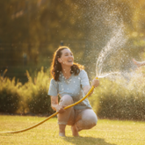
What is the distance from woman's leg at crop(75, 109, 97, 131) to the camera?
3500 mm

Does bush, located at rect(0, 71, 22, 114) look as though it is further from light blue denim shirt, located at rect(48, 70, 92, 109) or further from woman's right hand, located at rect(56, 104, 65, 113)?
woman's right hand, located at rect(56, 104, 65, 113)

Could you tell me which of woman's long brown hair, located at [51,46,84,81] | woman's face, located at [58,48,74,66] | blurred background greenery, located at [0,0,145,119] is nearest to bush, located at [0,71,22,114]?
woman's long brown hair, located at [51,46,84,81]

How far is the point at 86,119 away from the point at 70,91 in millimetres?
426

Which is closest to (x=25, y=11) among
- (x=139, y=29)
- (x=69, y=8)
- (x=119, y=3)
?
(x=69, y=8)

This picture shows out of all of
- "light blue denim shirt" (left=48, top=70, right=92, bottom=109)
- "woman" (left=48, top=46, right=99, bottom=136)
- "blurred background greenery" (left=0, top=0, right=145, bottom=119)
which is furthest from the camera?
"blurred background greenery" (left=0, top=0, right=145, bottom=119)

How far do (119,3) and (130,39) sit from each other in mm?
2354

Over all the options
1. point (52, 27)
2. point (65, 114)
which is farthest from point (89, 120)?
point (52, 27)

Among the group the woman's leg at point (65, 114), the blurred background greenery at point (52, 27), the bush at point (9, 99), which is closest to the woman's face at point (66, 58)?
the woman's leg at point (65, 114)

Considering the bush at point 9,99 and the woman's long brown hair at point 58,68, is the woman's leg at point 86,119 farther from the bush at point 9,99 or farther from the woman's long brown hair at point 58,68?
the bush at point 9,99

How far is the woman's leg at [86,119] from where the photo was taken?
350 cm

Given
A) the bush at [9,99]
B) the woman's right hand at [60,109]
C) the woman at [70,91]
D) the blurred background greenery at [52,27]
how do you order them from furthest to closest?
the blurred background greenery at [52,27], the bush at [9,99], the woman at [70,91], the woman's right hand at [60,109]

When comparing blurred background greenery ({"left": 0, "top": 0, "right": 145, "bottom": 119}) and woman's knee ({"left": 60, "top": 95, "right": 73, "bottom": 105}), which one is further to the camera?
blurred background greenery ({"left": 0, "top": 0, "right": 145, "bottom": 119})

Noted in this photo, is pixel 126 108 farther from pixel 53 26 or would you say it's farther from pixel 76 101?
pixel 53 26

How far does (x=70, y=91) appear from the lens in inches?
144
